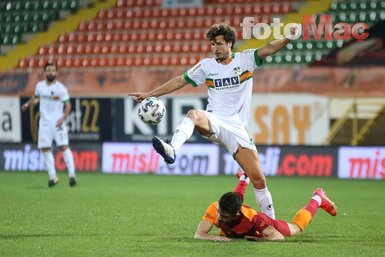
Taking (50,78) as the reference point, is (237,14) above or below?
above

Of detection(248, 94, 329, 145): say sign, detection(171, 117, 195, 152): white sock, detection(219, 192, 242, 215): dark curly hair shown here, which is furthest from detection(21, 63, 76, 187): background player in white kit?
detection(219, 192, 242, 215): dark curly hair

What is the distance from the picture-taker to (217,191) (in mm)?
15391

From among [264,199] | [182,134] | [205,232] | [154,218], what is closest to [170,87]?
[182,134]

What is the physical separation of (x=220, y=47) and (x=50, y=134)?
7.67m

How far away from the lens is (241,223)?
8.40m

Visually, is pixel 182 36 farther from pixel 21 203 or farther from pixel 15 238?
pixel 15 238

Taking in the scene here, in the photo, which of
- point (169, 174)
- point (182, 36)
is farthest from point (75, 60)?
point (169, 174)

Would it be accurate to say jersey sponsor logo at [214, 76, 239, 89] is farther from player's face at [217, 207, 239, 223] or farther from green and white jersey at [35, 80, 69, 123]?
A: green and white jersey at [35, 80, 69, 123]

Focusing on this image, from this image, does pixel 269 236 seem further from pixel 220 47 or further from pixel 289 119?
pixel 289 119

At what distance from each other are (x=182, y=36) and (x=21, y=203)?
1382 cm

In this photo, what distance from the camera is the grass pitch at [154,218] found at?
25.9ft

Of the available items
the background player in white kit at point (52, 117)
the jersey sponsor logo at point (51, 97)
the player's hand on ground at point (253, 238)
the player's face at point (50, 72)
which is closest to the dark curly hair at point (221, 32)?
the player's hand on ground at point (253, 238)

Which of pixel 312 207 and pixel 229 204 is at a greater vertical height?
pixel 229 204

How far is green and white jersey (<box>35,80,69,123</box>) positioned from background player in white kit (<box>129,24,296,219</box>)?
692cm
